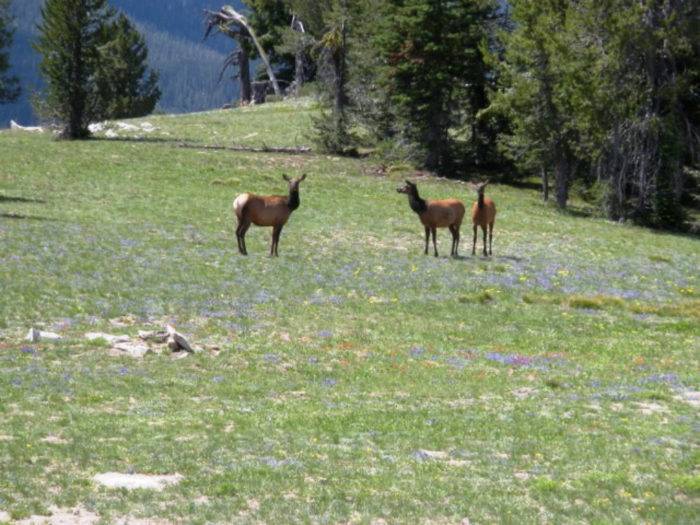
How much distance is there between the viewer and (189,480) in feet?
43.6

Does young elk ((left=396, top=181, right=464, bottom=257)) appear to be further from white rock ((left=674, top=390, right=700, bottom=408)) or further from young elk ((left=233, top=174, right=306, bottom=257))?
white rock ((left=674, top=390, right=700, bottom=408))

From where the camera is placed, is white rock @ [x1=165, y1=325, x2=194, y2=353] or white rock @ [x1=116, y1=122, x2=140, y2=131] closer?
white rock @ [x1=165, y1=325, x2=194, y2=353]

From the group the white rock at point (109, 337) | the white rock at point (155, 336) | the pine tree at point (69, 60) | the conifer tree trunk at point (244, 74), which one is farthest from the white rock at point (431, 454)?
the conifer tree trunk at point (244, 74)

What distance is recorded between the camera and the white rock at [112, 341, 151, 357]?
21.2 meters

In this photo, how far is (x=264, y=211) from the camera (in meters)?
35.1

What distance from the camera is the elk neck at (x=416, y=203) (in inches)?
1452

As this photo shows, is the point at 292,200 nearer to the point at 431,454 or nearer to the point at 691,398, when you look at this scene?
the point at 691,398

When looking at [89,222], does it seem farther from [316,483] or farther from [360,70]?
[360,70]

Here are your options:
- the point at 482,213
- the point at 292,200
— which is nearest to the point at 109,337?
the point at 292,200

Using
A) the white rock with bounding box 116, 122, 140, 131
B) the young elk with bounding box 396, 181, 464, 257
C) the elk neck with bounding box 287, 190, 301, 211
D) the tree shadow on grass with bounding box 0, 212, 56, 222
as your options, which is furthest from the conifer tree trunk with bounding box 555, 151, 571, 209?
the white rock with bounding box 116, 122, 140, 131

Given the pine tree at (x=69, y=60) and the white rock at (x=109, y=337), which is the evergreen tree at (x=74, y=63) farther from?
the white rock at (x=109, y=337)

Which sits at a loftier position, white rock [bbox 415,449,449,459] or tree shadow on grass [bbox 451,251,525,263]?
tree shadow on grass [bbox 451,251,525,263]

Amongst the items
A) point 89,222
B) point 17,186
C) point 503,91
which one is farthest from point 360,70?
point 89,222

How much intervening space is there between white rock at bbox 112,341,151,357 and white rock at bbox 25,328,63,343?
4.08 ft
